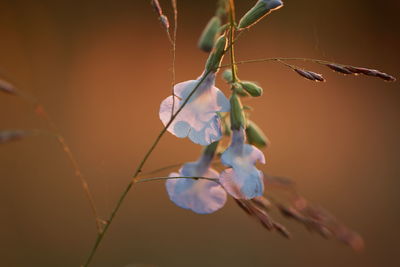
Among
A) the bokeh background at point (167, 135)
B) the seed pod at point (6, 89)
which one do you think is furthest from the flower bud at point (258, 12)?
the bokeh background at point (167, 135)

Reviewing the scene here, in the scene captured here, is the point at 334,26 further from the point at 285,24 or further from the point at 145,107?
the point at 145,107

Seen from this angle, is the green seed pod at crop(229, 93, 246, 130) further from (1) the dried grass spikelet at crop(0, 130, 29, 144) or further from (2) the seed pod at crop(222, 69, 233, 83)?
(1) the dried grass spikelet at crop(0, 130, 29, 144)

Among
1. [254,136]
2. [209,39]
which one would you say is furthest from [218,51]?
[254,136]

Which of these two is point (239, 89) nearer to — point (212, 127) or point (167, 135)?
point (212, 127)

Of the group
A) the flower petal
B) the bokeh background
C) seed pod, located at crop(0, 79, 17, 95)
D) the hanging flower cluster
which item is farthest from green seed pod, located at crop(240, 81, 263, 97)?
the bokeh background

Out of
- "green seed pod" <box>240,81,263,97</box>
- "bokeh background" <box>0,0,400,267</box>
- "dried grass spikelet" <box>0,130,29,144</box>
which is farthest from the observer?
"bokeh background" <box>0,0,400,267</box>

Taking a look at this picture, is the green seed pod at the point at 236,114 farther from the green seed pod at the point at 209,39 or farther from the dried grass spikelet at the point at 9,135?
the dried grass spikelet at the point at 9,135
